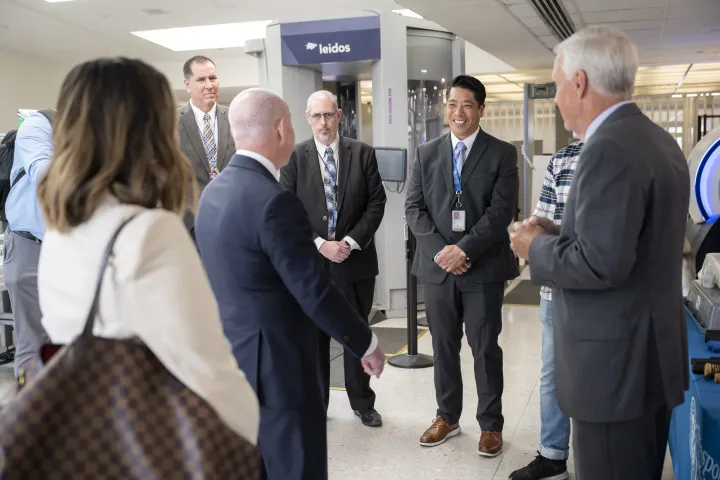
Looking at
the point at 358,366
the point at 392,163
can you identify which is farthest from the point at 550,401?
the point at 392,163

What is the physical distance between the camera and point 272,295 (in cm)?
205

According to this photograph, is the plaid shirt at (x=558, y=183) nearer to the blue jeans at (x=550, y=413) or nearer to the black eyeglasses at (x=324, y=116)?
the blue jeans at (x=550, y=413)

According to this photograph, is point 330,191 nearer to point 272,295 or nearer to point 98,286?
point 272,295

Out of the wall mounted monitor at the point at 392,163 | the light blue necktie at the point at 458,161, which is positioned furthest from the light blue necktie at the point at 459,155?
the wall mounted monitor at the point at 392,163

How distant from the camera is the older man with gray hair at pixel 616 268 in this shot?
67.4 inches

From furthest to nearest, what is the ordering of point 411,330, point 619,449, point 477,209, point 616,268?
point 411,330 < point 477,209 < point 619,449 < point 616,268

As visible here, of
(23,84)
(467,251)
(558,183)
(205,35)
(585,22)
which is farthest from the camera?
(23,84)

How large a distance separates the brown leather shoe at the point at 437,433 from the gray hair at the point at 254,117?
6.25 ft

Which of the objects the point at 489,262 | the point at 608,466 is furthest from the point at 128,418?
the point at 489,262

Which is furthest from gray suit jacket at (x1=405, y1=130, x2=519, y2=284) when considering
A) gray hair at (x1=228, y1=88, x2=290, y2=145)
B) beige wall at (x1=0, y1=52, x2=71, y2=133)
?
beige wall at (x1=0, y1=52, x2=71, y2=133)

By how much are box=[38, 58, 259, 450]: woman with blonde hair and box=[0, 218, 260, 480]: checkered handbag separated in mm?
29

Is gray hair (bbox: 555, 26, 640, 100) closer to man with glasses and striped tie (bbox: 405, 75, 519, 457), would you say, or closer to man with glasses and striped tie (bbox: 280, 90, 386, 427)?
man with glasses and striped tie (bbox: 405, 75, 519, 457)

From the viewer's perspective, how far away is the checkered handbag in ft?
3.58

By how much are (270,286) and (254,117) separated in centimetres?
50
